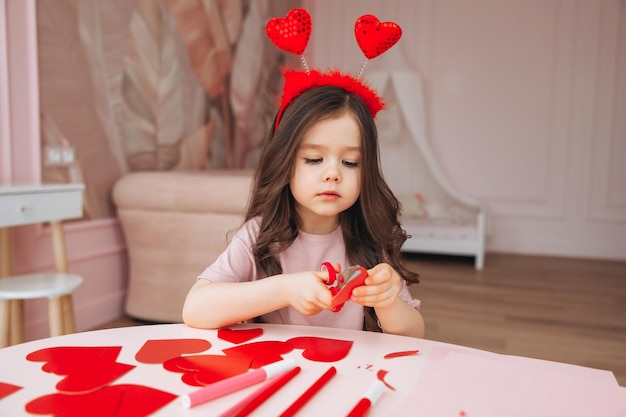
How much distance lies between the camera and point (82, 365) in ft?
1.99

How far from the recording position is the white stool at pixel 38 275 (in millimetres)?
1645

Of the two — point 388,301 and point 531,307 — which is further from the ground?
point 388,301

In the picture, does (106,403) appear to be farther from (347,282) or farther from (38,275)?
(38,275)

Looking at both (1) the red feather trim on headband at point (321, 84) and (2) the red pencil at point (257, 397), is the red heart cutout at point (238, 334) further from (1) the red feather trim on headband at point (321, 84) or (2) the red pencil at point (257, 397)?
(1) the red feather trim on headband at point (321, 84)

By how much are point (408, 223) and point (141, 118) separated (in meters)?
2.22

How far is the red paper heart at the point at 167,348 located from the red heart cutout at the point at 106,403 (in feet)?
0.27

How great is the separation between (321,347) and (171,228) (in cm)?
179

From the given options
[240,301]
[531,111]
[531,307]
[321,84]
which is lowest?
[531,307]

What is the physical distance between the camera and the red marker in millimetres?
487

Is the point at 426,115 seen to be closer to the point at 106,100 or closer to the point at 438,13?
the point at 438,13

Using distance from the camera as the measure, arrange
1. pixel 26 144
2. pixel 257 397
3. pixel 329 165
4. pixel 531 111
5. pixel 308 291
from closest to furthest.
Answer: pixel 257 397, pixel 308 291, pixel 329 165, pixel 26 144, pixel 531 111

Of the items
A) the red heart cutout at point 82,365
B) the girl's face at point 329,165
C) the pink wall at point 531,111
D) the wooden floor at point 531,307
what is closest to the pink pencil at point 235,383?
the red heart cutout at point 82,365

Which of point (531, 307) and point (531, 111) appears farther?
point (531, 111)

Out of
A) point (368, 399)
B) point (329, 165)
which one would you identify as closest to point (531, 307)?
point (329, 165)
